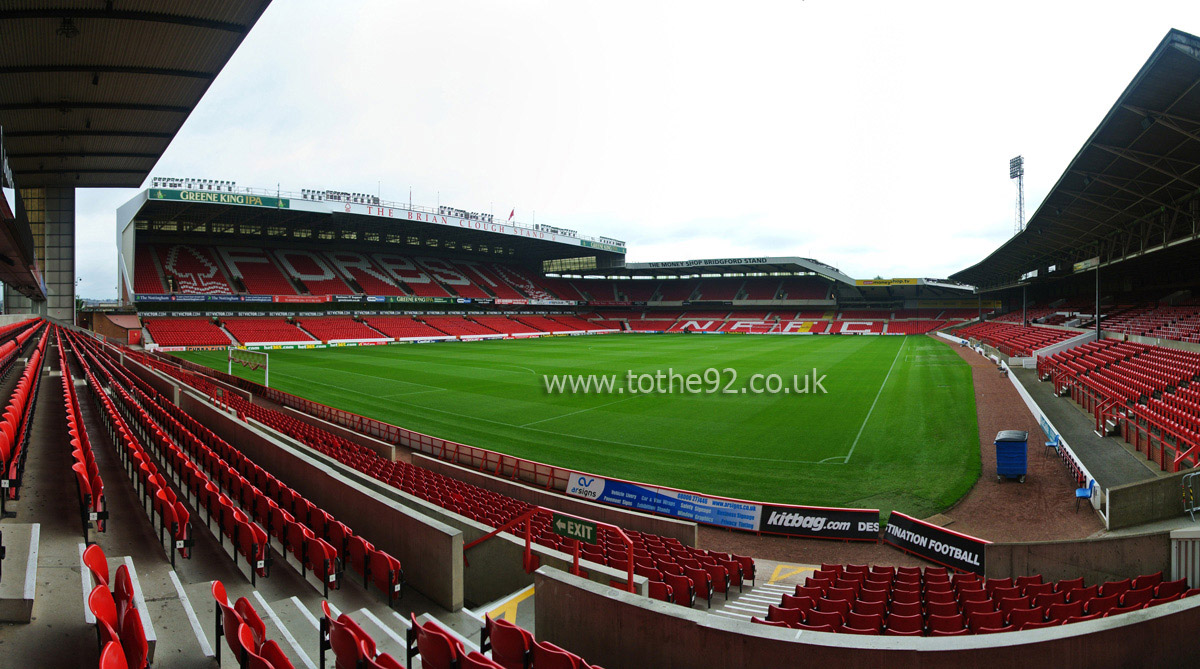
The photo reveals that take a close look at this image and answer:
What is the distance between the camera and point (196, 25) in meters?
10.8

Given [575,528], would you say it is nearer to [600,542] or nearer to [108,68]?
[600,542]

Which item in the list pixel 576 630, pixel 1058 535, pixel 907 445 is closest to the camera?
pixel 576 630

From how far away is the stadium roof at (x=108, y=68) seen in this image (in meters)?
10.4

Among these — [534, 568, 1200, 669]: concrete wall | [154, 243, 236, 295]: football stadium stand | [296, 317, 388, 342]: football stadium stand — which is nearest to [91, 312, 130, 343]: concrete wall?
[154, 243, 236, 295]: football stadium stand

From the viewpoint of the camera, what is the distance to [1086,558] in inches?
298

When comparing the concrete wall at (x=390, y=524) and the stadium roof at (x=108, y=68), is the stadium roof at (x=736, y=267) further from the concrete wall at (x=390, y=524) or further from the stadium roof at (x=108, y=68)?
the concrete wall at (x=390, y=524)

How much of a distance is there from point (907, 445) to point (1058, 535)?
6.46 meters

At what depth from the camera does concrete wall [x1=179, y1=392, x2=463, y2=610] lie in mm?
5461

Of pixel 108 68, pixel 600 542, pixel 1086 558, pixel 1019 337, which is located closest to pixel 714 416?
pixel 600 542

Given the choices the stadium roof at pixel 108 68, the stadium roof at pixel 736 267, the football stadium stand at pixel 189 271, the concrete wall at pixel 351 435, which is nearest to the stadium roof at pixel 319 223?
the football stadium stand at pixel 189 271

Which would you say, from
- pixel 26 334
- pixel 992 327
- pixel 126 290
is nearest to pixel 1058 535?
pixel 26 334

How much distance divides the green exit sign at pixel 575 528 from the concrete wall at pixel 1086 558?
671cm

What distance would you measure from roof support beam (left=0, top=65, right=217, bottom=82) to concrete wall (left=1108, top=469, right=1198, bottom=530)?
1974 centimetres

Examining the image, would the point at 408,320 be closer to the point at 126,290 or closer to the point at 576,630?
the point at 126,290
